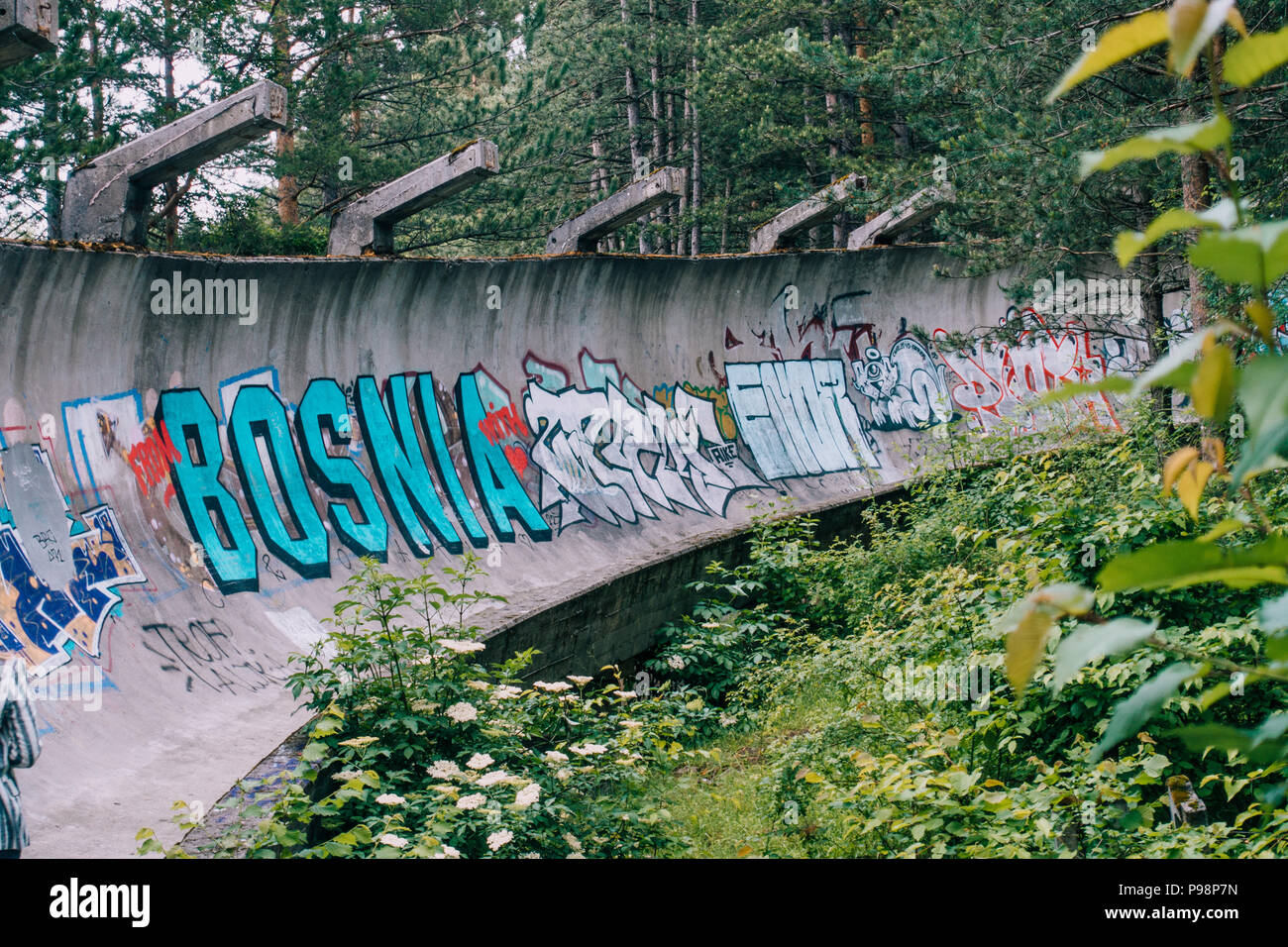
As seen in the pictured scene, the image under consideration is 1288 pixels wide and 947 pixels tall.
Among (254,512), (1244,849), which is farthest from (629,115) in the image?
(1244,849)

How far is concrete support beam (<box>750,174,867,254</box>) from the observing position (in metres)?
14.2

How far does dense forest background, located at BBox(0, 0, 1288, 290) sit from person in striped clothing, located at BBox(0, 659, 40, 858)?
6.68m

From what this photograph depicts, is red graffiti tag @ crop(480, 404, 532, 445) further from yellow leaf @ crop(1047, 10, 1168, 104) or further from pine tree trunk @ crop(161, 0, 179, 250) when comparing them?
yellow leaf @ crop(1047, 10, 1168, 104)

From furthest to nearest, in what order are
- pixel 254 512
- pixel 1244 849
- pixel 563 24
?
pixel 563 24, pixel 254 512, pixel 1244 849

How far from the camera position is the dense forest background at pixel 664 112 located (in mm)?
10062

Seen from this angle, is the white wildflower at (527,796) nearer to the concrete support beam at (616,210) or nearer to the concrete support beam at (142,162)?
the concrete support beam at (142,162)

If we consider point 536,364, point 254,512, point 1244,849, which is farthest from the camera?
point 536,364

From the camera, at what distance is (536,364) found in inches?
471

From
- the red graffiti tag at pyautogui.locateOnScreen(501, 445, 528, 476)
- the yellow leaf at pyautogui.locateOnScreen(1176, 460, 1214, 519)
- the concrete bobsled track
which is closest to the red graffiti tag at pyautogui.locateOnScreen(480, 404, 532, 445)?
the concrete bobsled track

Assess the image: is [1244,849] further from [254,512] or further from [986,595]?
[254,512]

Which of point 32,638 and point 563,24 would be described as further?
point 563,24
